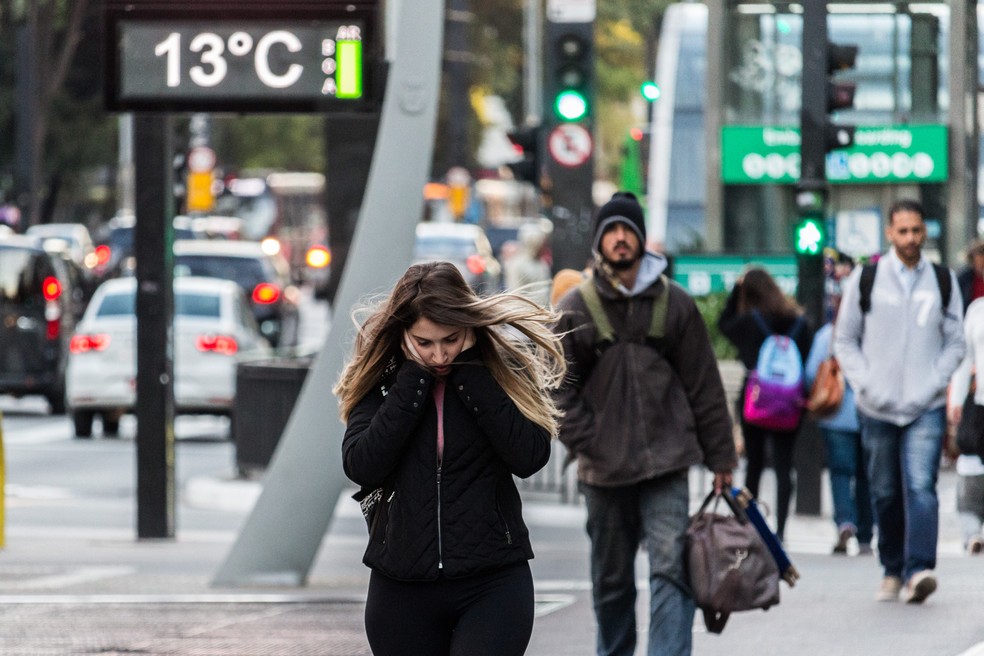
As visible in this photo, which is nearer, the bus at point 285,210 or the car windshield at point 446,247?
the car windshield at point 446,247

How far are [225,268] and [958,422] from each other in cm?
2019

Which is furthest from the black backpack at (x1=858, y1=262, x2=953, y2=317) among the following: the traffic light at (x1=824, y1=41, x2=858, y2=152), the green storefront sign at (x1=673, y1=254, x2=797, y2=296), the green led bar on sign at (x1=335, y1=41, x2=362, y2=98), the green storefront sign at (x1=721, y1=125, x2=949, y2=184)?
the green storefront sign at (x1=721, y1=125, x2=949, y2=184)

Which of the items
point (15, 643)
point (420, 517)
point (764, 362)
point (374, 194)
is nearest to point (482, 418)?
point (420, 517)

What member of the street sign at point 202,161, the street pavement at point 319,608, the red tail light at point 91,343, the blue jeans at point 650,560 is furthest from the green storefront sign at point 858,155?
the street sign at point 202,161

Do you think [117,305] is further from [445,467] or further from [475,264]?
[475,264]

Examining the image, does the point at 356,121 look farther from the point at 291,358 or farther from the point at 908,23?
the point at 908,23

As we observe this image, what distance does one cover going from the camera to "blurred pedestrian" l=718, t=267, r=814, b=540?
12.1m

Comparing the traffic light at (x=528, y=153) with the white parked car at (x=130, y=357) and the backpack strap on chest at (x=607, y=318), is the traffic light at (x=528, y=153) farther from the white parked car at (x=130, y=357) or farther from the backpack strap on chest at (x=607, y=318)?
the backpack strap on chest at (x=607, y=318)

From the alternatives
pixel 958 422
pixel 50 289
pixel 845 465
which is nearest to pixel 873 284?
pixel 958 422

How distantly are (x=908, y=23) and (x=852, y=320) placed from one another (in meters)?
15.0

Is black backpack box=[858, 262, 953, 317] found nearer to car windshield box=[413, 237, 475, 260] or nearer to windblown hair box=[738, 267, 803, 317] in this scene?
windblown hair box=[738, 267, 803, 317]

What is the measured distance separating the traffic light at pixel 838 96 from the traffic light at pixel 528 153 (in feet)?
11.1

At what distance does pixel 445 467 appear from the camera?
482 centimetres

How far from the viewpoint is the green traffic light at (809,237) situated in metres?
13.4
